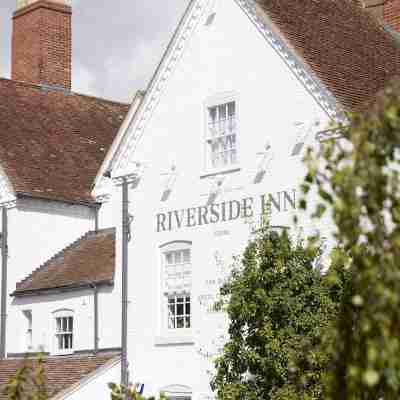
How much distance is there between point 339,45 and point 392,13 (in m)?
5.56

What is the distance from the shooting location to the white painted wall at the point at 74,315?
26.3 metres

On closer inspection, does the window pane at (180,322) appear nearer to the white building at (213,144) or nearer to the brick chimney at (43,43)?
the white building at (213,144)

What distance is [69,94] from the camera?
36938 mm

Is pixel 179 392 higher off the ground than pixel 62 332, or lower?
lower

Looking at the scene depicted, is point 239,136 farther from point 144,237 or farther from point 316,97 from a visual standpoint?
point 144,237

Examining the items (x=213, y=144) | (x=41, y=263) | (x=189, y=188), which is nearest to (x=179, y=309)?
(x=189, y=188)

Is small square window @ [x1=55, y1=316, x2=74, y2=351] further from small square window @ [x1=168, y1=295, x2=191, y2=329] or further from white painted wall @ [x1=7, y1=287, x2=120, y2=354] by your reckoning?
small square window @ [x1=168, y1=295, x2=191, y2=329]

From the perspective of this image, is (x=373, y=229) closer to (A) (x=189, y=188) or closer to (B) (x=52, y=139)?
(A) (x=189, y=188)

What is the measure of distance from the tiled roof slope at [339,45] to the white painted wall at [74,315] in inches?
311

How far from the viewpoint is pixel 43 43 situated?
3625cm

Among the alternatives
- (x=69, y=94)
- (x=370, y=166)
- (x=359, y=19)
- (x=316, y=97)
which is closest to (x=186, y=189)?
(x=316, y=97)

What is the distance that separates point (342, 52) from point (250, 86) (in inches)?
91.6

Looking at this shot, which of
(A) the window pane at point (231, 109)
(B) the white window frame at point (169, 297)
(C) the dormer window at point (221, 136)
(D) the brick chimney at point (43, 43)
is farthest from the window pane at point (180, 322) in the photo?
(D) the brick chimney at point (43, 43)

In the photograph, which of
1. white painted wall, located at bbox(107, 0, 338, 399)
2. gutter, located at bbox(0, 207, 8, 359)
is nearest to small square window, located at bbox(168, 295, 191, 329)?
white painted wall, located at bbox(107, 0, 338, 399)
